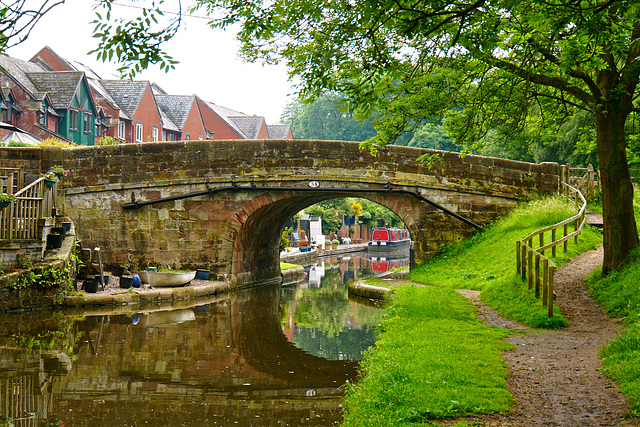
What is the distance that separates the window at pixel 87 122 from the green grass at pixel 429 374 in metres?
25.2

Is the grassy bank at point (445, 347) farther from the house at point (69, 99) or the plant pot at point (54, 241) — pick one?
the house at point (69, 99)

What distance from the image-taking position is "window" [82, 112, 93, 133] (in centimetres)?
3050

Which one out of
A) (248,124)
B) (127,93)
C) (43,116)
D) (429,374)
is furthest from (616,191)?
(248,124)

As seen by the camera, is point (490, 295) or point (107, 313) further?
point (107, 313)

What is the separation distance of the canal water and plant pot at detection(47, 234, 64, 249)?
1.67 m

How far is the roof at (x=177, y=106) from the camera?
3916 centimetres

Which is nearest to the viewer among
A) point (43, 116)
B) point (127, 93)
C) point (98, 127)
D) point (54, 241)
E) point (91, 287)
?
point (54, 241)

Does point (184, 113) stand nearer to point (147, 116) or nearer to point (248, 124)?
point (147, 116)

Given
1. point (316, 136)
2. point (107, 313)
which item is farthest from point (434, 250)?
point (316, 136)

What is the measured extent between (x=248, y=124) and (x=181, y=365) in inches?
1631

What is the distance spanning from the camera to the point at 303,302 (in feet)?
48.1

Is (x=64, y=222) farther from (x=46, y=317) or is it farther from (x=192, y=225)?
(x=46, y=317)

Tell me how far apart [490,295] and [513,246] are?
11.2 ft

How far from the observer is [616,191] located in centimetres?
991
